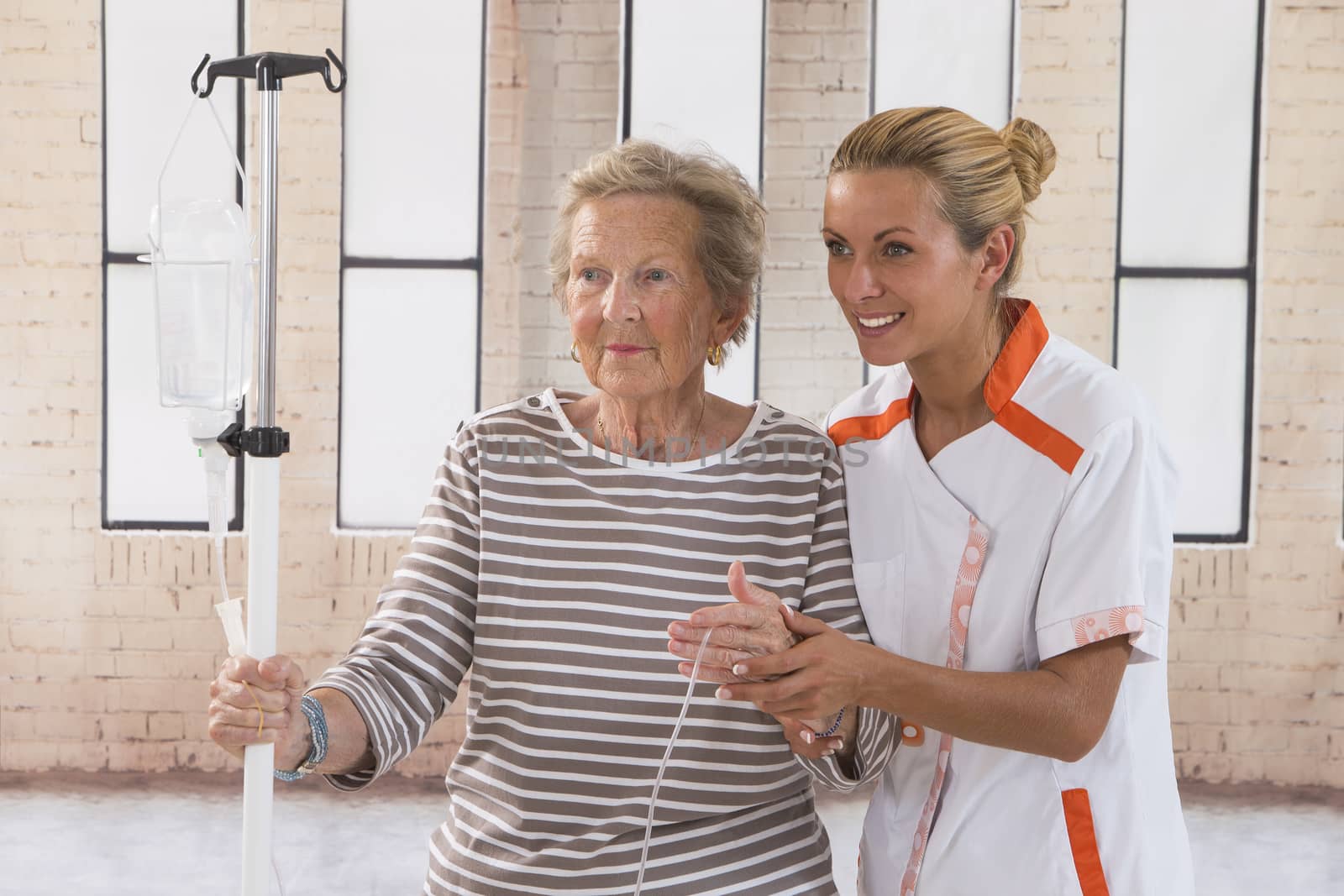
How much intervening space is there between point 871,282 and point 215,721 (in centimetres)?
87

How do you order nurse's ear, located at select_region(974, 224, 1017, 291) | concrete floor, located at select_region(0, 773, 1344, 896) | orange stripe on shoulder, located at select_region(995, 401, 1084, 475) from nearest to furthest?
orange stripe on shoulder, located at select_region(995, 401, 1084, 475) < nurse's ear, located at select_region(974, 224, 1017, 291) < concrete floor, located at select_region(0, 773, 1344, 896)

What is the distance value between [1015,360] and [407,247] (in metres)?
3.06

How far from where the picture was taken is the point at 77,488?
411 centimetres

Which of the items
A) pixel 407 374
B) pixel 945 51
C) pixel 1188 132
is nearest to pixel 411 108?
pixel 407 374

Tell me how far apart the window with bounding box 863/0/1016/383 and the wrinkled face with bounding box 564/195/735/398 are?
8.76 feet

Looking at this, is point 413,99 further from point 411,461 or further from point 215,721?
point 215,721

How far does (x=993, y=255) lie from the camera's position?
150cm

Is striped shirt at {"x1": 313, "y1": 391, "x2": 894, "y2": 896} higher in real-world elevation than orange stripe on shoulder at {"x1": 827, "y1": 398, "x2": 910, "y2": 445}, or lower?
lower

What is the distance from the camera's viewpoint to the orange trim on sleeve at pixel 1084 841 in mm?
1396

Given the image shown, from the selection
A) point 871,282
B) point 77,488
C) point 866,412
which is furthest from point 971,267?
point 77,488

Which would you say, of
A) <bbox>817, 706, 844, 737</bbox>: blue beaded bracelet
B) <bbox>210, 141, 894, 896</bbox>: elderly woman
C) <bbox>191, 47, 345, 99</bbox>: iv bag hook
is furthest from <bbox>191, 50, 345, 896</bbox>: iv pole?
<bbox>817, 706, 844, 737</bbox>: blue beaded bracelet

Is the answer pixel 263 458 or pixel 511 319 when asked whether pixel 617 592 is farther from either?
pixel 511 319

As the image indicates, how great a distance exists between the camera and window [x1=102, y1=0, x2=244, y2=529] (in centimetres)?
410

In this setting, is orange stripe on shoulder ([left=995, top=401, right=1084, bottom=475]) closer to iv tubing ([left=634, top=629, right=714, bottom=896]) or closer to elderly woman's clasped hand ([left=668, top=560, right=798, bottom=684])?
elderly woman's clasped hand ([left=668, top=560, right=798, bottom=684])
